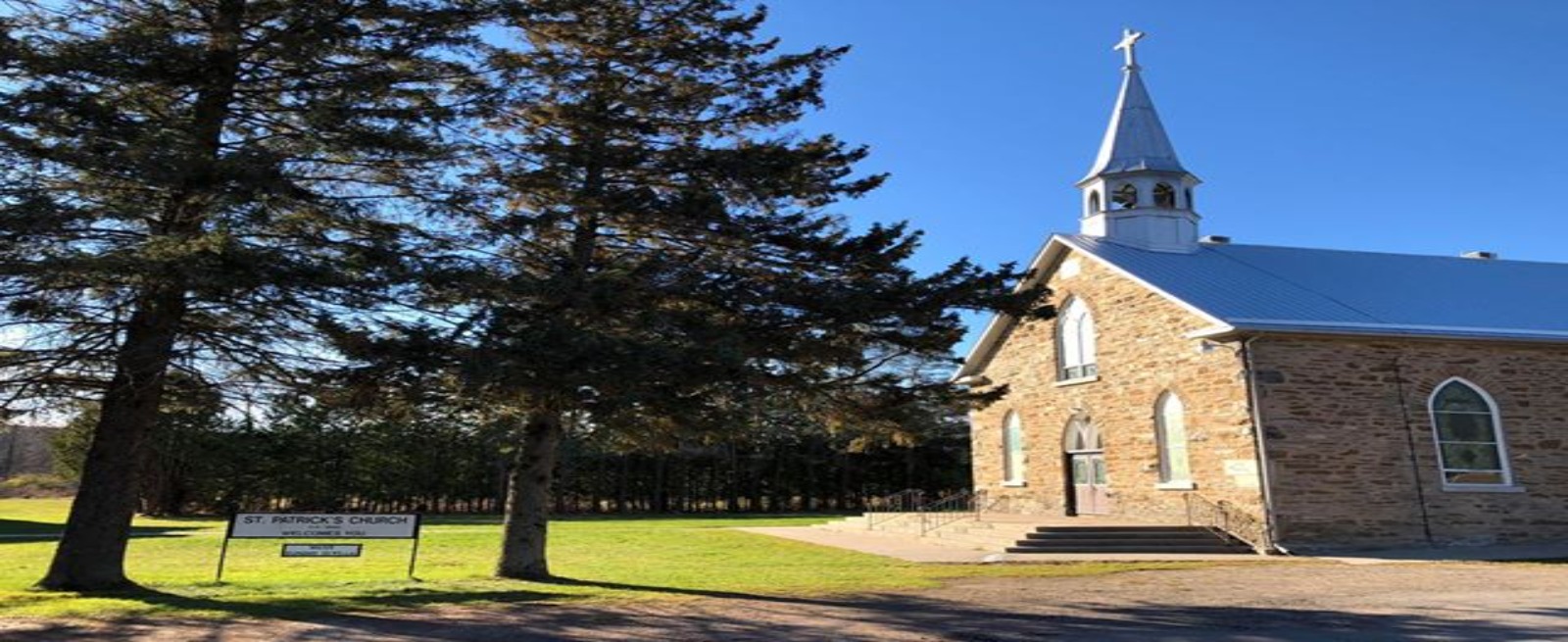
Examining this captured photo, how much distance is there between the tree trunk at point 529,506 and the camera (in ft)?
40.7

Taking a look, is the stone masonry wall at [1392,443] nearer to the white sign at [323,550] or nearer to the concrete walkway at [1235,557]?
the concrete walkway at [1235,557]

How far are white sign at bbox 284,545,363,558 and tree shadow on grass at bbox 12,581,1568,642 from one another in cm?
218

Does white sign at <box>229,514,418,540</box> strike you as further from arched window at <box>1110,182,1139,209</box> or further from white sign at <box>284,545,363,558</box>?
arched window at <box>1110,182,1139,209</box>

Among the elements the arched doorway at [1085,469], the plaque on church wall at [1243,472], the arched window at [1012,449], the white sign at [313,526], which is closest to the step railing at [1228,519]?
the plaque on church wall at [1243,472]

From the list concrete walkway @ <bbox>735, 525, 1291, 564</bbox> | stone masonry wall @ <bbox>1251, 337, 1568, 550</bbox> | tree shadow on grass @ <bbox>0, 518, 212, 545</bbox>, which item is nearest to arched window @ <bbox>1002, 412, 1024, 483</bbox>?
concrete walkway @ <bbox>735, 525, 1291, 564</bbox>

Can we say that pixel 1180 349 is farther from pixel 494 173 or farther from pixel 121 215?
pixel 121 215

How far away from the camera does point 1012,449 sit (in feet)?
82.4

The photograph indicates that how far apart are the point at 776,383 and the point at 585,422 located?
228 centimetres

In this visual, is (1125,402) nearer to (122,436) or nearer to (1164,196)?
(1164,196)

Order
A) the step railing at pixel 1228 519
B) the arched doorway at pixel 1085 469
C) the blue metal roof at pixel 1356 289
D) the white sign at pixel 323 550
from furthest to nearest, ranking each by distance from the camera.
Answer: the arched doorway at pixel 1085 469 < the blue metal roof at pixel 1356 289 < the step railing at pixel 1228 519 < the white sign at pixel 323 550

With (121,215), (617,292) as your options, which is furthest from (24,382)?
(617,292)

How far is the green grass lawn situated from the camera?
9852mm

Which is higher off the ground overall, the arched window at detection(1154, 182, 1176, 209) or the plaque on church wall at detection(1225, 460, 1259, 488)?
the arched window at detection(1154, 182, 1176, 209)

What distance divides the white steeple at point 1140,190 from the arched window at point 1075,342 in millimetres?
2691
